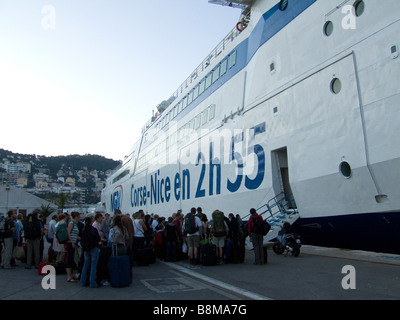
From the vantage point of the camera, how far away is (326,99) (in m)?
9.40

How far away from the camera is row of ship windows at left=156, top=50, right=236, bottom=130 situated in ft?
54.1

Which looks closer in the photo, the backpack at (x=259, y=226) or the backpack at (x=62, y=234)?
the backpack at (x=62, y=234)

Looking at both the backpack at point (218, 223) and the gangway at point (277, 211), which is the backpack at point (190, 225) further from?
the gangway at point (277, 211)

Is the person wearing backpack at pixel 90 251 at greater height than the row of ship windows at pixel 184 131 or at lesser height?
lesser

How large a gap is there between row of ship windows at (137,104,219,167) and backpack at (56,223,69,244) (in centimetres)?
1053

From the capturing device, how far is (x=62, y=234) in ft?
26.6

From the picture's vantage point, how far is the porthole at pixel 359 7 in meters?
8.59

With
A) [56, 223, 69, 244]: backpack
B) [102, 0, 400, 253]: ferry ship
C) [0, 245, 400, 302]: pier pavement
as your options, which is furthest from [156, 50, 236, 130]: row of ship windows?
[56, 223, 69, 244]: backpack

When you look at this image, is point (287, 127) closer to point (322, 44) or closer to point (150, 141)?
point (322, 44)

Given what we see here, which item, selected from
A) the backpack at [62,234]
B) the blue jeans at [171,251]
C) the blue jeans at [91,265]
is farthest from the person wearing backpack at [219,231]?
the backpack at [62,234]

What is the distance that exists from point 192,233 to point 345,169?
444 cm

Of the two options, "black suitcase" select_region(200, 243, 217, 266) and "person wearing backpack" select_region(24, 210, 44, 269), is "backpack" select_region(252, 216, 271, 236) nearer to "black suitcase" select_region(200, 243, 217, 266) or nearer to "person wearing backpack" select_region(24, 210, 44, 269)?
"black suitcase" select_region(200, 243, 217, 266)

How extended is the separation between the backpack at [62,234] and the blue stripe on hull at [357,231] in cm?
656
